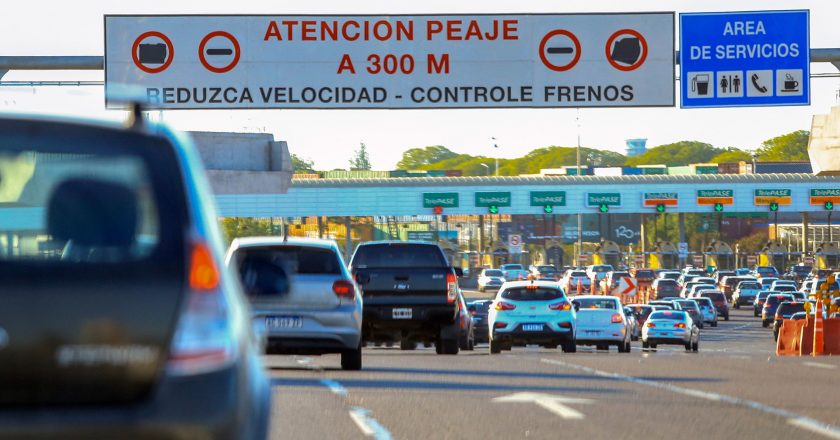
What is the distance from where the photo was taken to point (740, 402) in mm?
13922

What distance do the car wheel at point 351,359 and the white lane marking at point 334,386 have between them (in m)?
1.54

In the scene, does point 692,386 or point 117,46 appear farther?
point 117,46

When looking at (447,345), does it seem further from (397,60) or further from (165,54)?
(165,54)

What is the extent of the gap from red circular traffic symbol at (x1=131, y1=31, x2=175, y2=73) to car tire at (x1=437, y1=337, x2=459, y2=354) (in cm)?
750

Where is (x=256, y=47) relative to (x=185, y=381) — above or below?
above

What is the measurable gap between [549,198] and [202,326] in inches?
4341

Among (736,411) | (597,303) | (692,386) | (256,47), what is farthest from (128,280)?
(597,303)

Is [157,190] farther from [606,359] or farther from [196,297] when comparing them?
[606,359]

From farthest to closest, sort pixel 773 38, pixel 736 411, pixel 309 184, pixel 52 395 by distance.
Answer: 1. pixel 309 184
2. pixel 773 38
3. pixel 736 411
4. pixel 52 395

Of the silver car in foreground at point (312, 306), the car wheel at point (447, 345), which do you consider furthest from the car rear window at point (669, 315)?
the silver car in foreground at point (312, 306)

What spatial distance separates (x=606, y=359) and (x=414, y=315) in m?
3.30

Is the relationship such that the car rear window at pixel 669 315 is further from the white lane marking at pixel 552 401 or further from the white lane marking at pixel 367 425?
the white lane marking at pixel 367 425

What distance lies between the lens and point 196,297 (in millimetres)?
4719

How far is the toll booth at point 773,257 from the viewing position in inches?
4917
